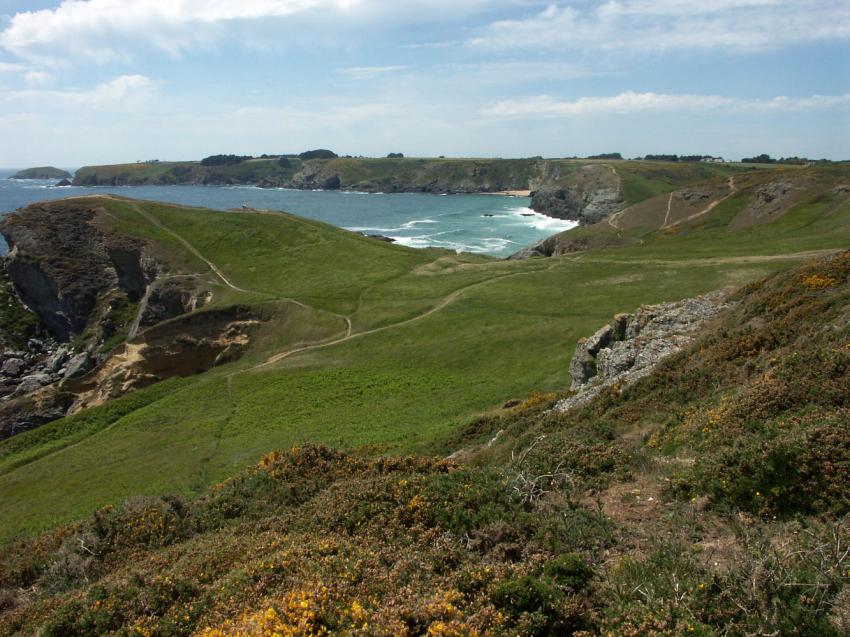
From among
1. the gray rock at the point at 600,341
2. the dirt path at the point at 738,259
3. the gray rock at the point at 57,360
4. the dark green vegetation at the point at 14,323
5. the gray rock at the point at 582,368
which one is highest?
the dirt path at the point at 738,259

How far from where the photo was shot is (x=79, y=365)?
63.7 meters

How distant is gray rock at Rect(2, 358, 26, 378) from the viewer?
6606 cm

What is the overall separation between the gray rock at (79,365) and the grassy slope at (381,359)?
16747 millimetres

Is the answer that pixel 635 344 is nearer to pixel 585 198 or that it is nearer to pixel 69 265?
pixel 69 265

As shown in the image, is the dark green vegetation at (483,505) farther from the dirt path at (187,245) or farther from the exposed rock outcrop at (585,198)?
the exposed rock outcrop at (585,198)

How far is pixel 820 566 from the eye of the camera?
7695 millimetres

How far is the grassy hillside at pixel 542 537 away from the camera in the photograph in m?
7.78

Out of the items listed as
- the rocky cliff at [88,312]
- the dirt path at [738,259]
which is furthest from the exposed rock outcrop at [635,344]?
the rocky cliff at [88,312]

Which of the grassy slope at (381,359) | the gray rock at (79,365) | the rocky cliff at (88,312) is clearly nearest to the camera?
the grassy slope at (381,359)

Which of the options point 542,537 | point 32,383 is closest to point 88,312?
point 32,383

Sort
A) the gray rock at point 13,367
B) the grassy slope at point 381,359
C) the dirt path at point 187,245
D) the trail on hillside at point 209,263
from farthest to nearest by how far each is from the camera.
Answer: the dirt path at point 187,245 → the gray rock at point 13,367 → the trail on hillside at point 209,263 → the grassy slope at point 381,359

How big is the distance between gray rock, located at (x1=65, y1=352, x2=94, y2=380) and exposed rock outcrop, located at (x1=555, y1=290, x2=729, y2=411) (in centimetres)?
5811

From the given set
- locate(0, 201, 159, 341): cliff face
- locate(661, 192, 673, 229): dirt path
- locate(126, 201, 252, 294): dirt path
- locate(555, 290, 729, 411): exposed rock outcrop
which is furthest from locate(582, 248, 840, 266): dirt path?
locate(0, 201, 159, 341): cliff face

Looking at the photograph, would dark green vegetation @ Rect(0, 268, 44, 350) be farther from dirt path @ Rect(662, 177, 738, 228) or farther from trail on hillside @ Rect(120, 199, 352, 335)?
dirt path @ Rect(662, 177, 738, 228)
